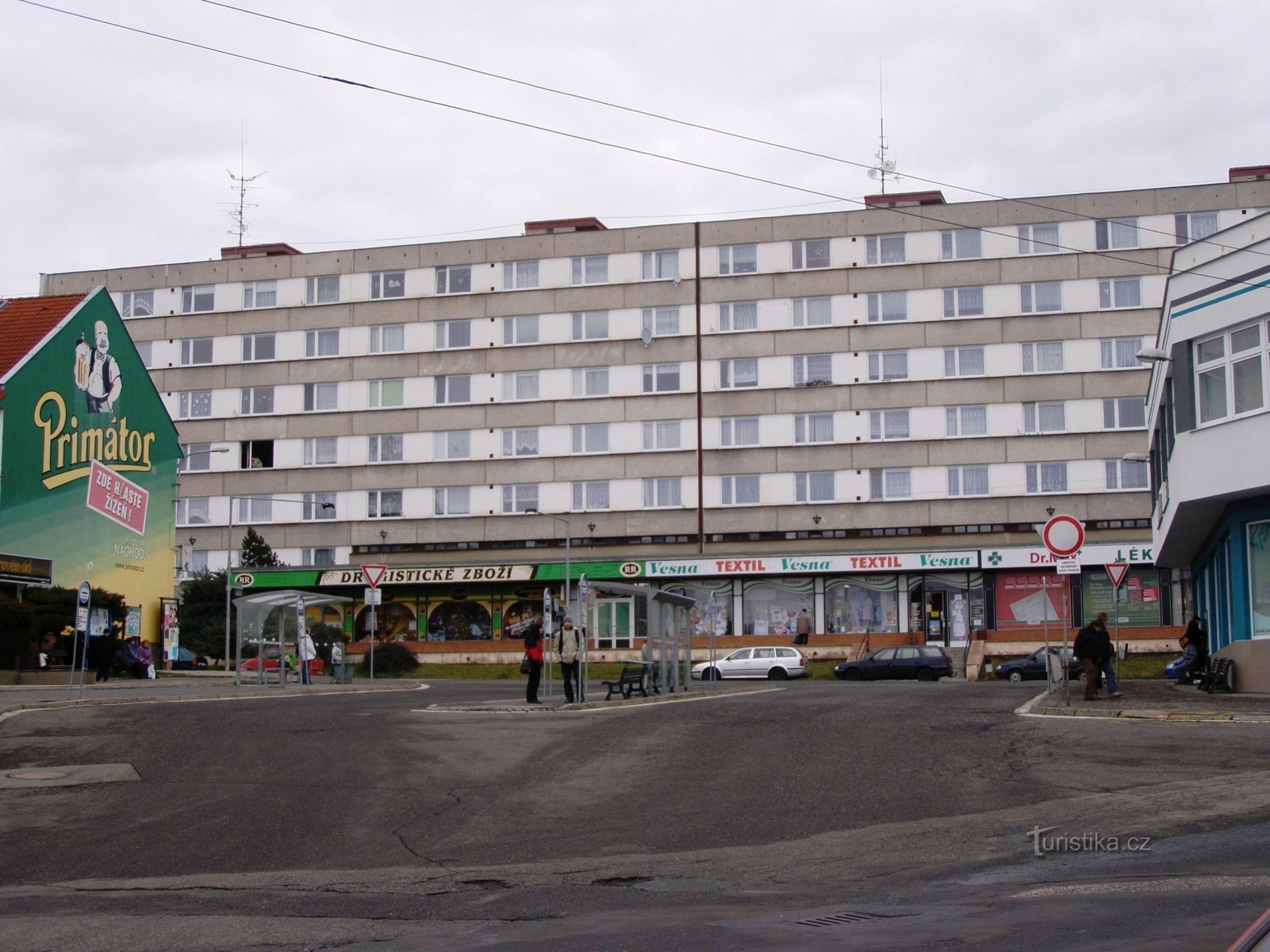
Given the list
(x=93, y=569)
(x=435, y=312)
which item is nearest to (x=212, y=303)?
(x=435, y=312)

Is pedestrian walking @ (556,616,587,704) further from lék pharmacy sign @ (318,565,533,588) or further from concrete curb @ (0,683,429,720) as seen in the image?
lék pharmacy sign @ (318,565,533,588)

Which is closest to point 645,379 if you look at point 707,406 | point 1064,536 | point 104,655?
point 707,406

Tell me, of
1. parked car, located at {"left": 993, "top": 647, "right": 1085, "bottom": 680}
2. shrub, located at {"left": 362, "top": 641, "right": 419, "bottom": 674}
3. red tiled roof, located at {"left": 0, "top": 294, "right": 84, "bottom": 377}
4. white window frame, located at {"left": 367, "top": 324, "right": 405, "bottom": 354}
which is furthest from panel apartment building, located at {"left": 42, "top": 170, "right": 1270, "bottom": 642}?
red tiled roof, located at {"left": 0, "top": 294, "right": 84, "bottom": 377}

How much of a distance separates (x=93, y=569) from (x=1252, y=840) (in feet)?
132

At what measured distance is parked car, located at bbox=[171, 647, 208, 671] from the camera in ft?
189

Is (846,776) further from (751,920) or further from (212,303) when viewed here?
(212,303)

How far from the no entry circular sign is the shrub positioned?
35397 mm

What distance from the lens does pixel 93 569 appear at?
146 ft

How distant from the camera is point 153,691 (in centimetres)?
3234

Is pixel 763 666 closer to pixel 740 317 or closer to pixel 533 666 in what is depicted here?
pixel 740 317

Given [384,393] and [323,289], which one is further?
[323,289]

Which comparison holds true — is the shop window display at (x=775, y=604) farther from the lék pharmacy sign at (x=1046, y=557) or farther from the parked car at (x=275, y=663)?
the parked car at (x=275, y=663)

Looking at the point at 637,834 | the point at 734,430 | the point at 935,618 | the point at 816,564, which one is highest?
the point at 734,430

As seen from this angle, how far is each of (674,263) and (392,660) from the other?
22.1 meters
